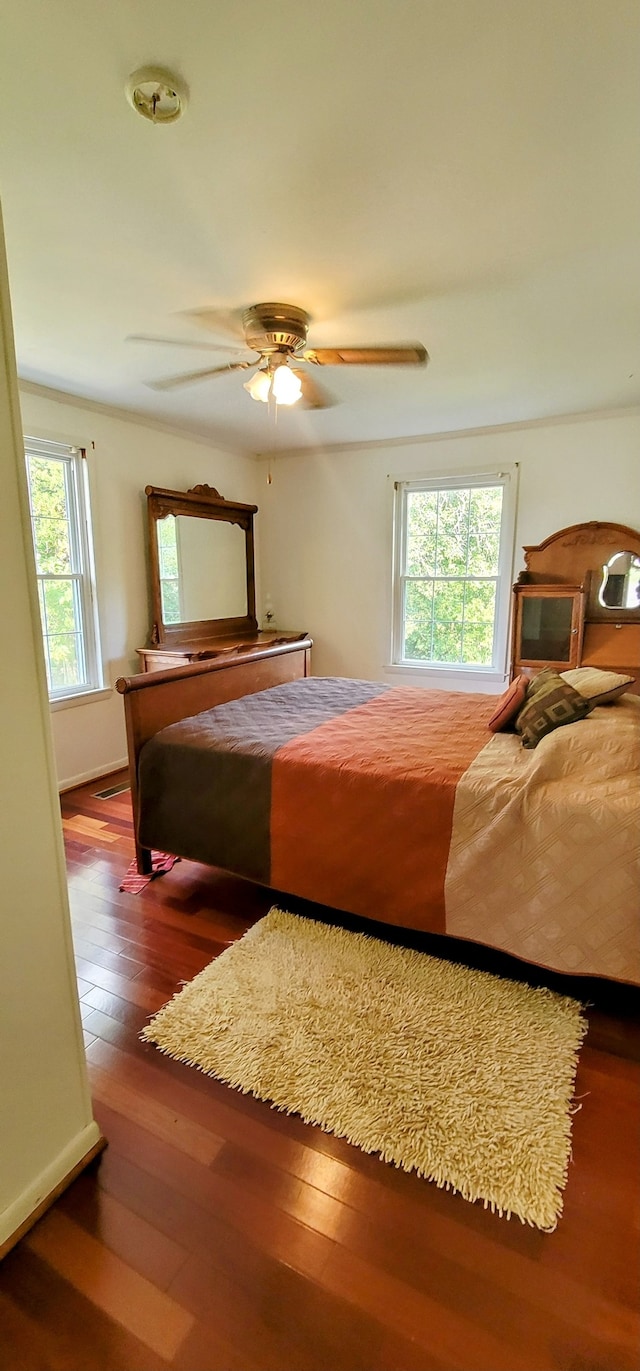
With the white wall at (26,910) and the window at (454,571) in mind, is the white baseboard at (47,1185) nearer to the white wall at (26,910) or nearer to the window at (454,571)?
the white wall at (26,910)

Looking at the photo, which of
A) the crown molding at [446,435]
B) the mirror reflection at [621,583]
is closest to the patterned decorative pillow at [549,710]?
the mirror reflection at [621,583]

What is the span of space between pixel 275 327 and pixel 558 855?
2309 mm

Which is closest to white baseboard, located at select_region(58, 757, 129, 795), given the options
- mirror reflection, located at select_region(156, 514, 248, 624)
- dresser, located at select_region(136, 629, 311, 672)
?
dresser, located at select_region(136, 629, 311, 672)

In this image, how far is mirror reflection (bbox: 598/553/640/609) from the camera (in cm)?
375

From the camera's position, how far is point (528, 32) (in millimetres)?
1177

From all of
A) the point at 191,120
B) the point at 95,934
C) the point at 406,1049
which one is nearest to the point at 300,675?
Answer: the point at 95,934

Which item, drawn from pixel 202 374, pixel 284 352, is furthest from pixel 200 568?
pixel 284 352

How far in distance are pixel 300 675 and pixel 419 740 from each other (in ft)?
5.83

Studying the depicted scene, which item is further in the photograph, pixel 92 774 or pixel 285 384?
pixel 92 774

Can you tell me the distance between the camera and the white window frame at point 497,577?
424cm

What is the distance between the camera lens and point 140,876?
2623mm

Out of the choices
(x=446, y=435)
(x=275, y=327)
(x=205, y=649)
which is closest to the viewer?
(x=275, y=327)

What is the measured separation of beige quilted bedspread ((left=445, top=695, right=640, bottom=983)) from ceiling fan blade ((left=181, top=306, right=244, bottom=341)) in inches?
84.4

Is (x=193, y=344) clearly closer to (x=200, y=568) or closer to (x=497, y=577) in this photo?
(x=200, y=568)
